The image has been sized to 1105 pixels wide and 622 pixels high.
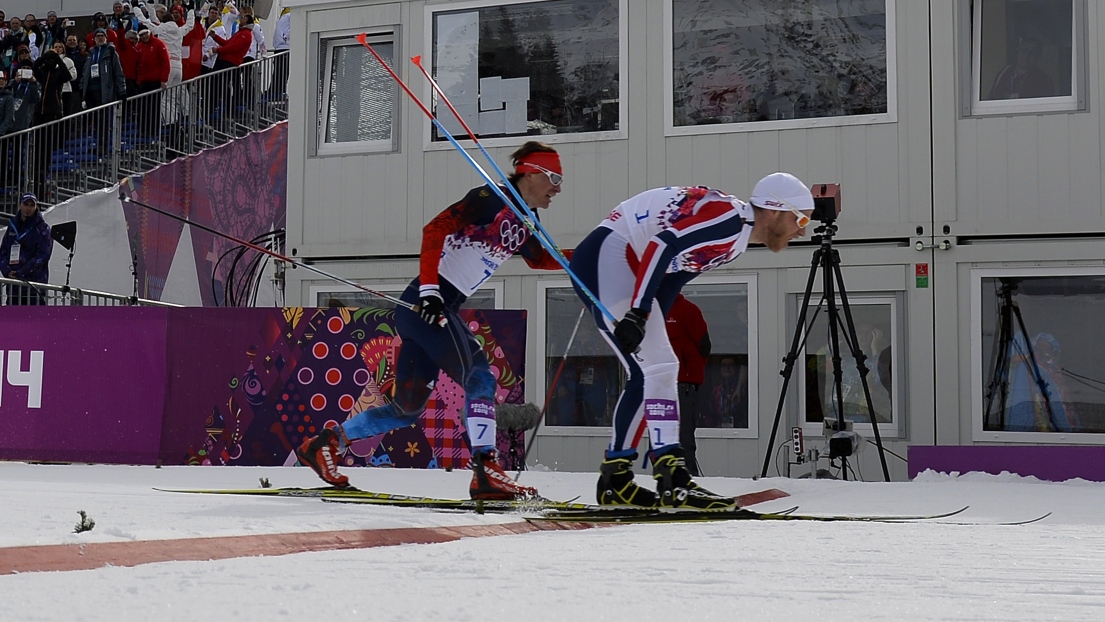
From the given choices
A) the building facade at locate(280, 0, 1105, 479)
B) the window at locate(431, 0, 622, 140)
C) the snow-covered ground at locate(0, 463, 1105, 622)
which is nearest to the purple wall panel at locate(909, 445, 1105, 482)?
the building facade at locate(280, 0, 1105, 479)

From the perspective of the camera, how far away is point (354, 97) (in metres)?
12.4

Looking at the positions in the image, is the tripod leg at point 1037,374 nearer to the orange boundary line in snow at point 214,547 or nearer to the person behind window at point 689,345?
the person behind window at point 689,345

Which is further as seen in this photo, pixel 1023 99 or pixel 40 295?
pixel 40 295

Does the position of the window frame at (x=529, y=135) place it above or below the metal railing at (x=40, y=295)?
above

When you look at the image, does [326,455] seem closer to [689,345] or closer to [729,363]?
[689,345]

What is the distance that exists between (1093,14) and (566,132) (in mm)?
4333

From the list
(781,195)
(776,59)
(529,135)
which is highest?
(776,59)

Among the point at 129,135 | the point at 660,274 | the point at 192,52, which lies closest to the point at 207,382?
the point at 660,274

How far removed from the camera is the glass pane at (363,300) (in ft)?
38.5

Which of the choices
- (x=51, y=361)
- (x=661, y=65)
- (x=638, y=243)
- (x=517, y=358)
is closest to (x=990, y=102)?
(x=661, y=65)

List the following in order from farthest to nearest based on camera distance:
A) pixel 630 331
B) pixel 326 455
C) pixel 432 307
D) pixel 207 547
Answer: pixel 326 455, pixel 432 307, pixel 630 331, pixel 207 547

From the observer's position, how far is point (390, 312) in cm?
955

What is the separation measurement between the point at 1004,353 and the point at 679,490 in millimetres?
5814

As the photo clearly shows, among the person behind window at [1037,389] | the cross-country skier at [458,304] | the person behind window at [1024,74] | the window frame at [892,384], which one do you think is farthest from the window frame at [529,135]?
the cross-country skier at [458,304]
